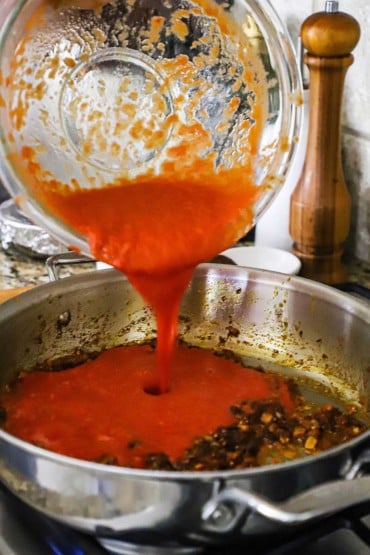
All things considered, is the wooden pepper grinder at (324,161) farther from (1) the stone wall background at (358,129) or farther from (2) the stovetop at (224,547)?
(2) the stovetop at (224,547)

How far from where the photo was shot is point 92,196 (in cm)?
75

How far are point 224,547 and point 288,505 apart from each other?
4.3 inches

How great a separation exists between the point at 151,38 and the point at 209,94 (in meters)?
0.08

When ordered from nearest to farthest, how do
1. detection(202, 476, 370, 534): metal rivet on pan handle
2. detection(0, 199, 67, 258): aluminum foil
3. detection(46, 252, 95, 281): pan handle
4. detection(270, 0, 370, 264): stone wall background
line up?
1. detection(202, 476, 370, 534): metal rivet on pan handle
2. detection(46, 252, 95, 281): pan handle
3. detection(270, 0, 370, 264): stone wall background
4. detection(0, 199, 67, 258): aluminum foil

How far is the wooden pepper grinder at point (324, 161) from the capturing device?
0.94m

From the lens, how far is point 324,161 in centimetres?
100

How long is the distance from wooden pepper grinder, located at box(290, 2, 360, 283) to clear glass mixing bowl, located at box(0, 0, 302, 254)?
0.21 meters

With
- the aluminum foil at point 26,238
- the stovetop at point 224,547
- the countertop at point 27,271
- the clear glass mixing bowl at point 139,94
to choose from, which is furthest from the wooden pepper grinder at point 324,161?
the stovetop at point 224,547

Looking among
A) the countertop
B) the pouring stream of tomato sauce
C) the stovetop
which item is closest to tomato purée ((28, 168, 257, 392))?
the pouring stream of tomato sauce

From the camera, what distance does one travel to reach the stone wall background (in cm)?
103

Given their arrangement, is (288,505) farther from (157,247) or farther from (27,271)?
(27,271)

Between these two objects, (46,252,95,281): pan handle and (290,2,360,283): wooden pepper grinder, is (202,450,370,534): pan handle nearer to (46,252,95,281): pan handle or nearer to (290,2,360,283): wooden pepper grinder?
(46,252,95,281): pan handle

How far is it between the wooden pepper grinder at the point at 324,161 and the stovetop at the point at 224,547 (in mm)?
460

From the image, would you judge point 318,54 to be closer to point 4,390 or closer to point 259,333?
point 259,333
